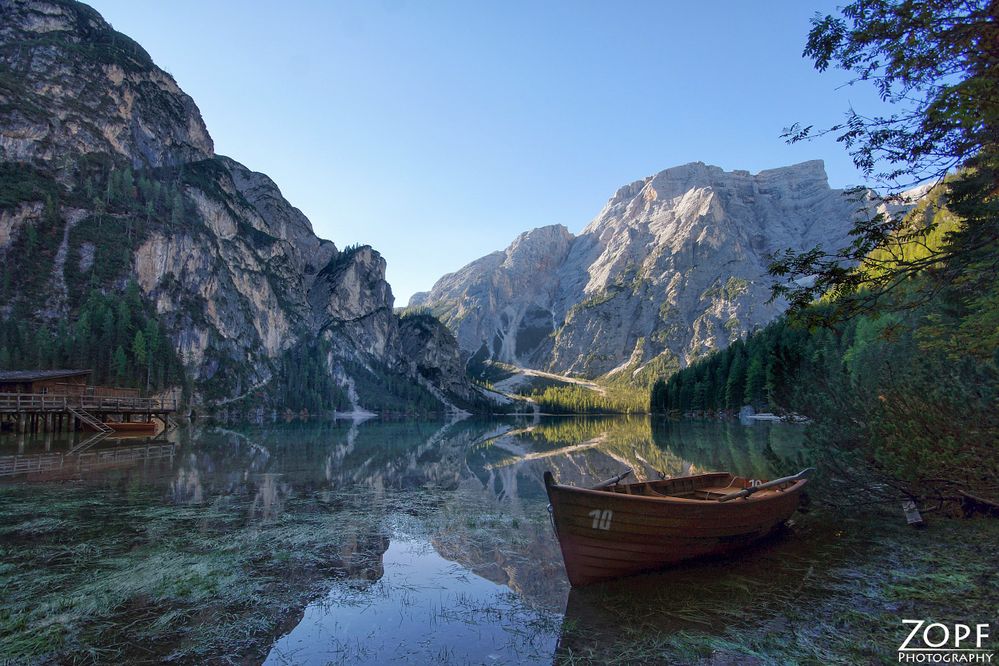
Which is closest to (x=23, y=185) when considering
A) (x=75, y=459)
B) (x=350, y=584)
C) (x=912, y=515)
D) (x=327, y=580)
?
(x=75, y=459)

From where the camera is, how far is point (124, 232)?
4653 inches

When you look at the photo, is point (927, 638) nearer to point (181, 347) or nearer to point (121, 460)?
point (121, 460)

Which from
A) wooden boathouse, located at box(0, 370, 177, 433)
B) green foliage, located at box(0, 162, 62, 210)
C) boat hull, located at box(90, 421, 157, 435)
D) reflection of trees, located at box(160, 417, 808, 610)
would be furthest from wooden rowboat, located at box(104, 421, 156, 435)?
green foliage, located at box(0, 162, 62, 210)

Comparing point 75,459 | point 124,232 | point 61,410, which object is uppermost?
point 124,232

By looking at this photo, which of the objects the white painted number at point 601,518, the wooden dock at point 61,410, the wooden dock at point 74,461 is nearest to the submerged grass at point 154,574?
the white painted number at point 601,518

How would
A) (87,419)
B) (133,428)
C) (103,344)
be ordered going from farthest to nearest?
(103,344)
(133,428)
(87,419)

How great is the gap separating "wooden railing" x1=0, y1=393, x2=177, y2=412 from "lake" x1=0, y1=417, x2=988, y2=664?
32.4 m

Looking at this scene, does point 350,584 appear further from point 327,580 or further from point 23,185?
point 23,185

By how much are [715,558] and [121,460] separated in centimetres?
3461

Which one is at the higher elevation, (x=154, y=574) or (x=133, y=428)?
(x=154, y=574)

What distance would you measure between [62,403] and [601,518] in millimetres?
57862

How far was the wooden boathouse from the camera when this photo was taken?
4616cm

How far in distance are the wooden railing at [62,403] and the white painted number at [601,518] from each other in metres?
→ 54.6

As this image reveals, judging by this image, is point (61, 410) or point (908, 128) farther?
point (61, 410)
